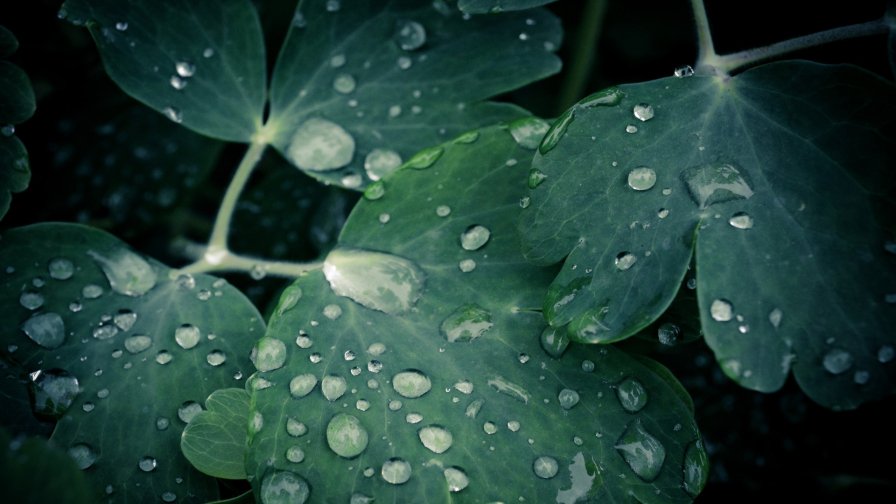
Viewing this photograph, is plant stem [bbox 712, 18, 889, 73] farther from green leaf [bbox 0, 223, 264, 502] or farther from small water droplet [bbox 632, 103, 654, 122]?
green leaf [bbox 0, 223, 264, 502]

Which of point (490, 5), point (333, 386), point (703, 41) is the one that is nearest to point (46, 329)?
point (333, 386)

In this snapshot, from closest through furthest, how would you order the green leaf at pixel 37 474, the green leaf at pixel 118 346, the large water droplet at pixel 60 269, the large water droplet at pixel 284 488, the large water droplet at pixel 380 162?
the green leaf at pixel 37 474 → the large water droplet at pixel 284 488 → the green leaf at pixel 118 346 → the large water droplet at pixel 60 269 → the large water droplet at pixel 380 162

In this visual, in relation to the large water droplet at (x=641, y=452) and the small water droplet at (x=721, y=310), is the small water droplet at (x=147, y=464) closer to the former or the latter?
the large water droplet at (x=641, y=452)

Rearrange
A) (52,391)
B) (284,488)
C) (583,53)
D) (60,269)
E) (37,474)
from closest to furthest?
(37,474)
(284,488)
(52,391)
(60,269)
(583,53)

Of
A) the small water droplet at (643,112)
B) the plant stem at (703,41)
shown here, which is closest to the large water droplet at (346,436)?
the small water droplet at (643,112)

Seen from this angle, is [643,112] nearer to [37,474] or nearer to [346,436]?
[346,436]

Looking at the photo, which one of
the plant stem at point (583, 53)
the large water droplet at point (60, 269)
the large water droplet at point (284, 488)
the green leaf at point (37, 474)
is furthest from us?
the plant stem at point (583, 53)
